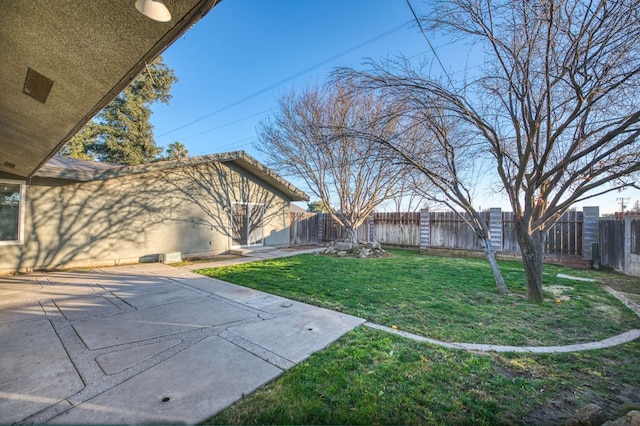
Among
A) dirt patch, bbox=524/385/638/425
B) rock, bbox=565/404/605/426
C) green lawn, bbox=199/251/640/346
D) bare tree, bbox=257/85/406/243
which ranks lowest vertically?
dirt patch, bbox=524/385/638/425

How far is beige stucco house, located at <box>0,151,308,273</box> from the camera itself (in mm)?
6703

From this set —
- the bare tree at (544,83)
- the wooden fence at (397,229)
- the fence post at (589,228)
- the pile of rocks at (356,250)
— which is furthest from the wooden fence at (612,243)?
A: the pile of rocks at (356,250)

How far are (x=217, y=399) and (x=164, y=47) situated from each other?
2774 millimetres

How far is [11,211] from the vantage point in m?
6.62

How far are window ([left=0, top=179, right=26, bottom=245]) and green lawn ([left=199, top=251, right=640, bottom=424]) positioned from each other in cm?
709

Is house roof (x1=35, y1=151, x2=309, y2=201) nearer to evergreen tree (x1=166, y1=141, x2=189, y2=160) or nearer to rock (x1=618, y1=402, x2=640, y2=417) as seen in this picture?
rock (x1=618, y1=402, x2=640, y2=417)

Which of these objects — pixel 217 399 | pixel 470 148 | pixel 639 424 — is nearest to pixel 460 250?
pixel 470 148

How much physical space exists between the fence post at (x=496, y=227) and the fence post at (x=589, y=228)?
2.19m

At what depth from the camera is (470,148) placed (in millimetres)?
5559

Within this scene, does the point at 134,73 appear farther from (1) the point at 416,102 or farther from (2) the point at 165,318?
(1) the point at 416,102

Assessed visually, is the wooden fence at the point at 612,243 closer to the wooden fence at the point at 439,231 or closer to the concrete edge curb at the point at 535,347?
the wooden fence at the point at 439,231

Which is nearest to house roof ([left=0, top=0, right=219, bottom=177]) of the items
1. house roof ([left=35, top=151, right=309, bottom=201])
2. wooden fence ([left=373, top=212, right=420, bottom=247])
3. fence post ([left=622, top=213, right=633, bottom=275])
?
house roof ([left=35, top=151, right=309, bottom=201])

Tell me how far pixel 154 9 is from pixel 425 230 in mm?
11946

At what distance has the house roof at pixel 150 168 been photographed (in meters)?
6.68
